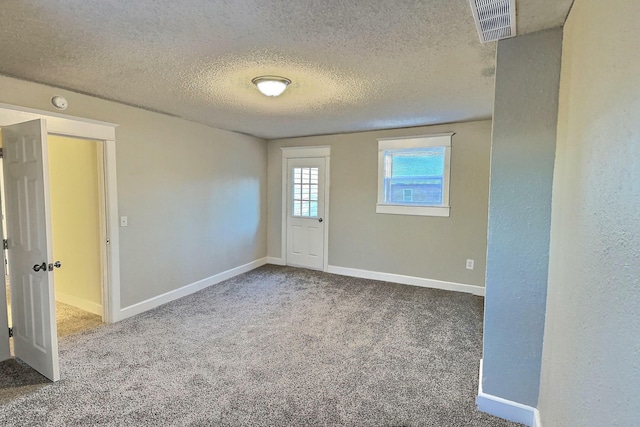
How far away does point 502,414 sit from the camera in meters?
1.99

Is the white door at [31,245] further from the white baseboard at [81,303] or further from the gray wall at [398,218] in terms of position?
the gray wall at [398,218]

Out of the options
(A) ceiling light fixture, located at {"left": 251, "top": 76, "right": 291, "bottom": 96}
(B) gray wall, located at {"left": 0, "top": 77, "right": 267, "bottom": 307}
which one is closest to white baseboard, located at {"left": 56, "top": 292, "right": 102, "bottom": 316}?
(B) gray wall, located at {"left": 0, "top": 77, "right": 267, "bottom": 307}

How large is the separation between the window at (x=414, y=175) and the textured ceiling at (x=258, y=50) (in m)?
1.06

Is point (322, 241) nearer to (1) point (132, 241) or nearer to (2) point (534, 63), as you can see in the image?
(1) point (132, 241)

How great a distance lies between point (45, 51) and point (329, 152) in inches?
144

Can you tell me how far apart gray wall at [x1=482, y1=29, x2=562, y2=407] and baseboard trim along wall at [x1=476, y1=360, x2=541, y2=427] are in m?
0.04

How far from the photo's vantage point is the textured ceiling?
1.59 meters

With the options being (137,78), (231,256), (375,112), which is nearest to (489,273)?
(375,112)

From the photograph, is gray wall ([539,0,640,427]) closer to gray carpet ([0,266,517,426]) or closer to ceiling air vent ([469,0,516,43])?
ceiling air vent ([469,0,516,43])

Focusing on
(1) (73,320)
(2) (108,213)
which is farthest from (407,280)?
(1) (73,320)

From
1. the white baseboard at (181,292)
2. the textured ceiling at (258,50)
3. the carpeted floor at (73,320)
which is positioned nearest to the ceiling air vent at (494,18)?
the textured ceiling at (258,50)

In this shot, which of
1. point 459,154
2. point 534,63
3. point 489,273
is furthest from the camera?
point 459,154

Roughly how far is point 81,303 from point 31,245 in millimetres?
1701

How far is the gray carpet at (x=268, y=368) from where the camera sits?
1.99 meters
